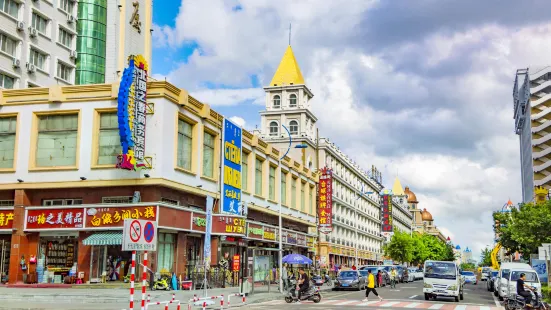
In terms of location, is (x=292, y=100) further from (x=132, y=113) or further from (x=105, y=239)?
(x=105, y=239)

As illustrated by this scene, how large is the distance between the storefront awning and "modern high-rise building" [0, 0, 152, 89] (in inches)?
999

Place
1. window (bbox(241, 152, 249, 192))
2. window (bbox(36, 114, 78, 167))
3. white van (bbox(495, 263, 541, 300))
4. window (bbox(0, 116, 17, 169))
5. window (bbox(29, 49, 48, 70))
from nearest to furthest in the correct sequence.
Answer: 1. white van (bbox(495, 263, 541, 300))
2. window (bbox(36, 114, 78, 167))
3. window (bbox(0, 116, 17, 169))
4. window (bbox(241, 152, 249, 192))
5. window (bbox(29, 49, 48, 70))

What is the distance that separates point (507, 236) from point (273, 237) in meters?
22.9

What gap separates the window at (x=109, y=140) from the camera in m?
34.8

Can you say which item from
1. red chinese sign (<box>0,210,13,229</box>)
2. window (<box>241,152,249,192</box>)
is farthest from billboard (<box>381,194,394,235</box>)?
red chinese sign (<box>0,210,13,229</box>)

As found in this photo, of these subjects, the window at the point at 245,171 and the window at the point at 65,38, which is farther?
the window at the point at 65,38

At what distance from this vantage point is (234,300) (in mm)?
28719

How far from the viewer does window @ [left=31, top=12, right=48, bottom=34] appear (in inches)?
2225

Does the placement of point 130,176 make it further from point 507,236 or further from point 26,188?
point 507,236

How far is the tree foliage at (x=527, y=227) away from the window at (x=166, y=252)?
2982 centimetres

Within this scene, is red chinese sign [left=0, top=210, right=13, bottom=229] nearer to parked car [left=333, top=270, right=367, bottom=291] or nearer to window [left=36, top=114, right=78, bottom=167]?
window [left=36, top=114, right=78, bottom=167]

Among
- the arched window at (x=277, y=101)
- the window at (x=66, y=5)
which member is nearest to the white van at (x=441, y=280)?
the window at (x=66, y=5)

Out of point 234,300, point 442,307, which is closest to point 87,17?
point 234,300

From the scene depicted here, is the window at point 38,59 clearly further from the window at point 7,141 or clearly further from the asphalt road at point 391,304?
the asphalt road at point 391,304
